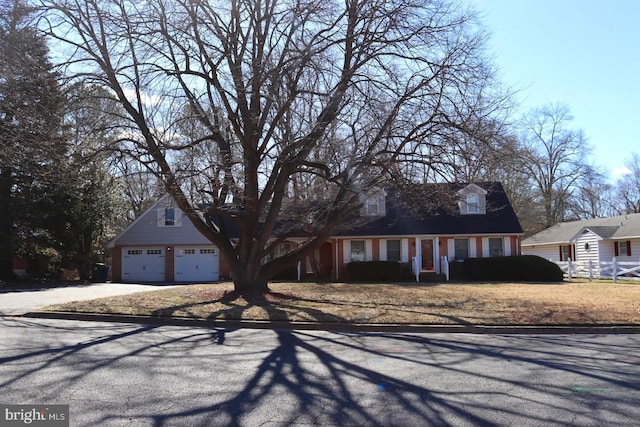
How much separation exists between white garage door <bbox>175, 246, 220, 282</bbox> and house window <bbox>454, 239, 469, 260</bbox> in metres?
14.4

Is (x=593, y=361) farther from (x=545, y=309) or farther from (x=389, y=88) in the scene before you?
(x=389, y=88)

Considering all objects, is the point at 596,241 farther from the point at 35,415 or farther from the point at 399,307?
the point at 35,415

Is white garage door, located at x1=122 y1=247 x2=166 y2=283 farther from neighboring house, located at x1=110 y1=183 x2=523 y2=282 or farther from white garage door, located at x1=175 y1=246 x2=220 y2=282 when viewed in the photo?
white garage door, located at x1=175 y1=246 x2=220 y2=282

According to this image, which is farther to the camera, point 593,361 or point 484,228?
point 484,228

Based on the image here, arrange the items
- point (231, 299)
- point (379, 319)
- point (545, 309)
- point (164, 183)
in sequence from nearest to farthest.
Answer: point (379, 319), point (545, 309), point (164, 183), point (231, 299)

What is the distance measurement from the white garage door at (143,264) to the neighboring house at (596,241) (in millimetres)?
25548

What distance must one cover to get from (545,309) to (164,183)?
11.2 metres

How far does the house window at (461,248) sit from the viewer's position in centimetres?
3063

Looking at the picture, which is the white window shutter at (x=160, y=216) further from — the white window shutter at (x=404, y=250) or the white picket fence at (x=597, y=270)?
the white picket fence at (x=597, y=270)

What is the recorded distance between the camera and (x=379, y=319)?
1266 cm

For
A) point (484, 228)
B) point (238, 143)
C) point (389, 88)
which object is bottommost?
point (484, 228)

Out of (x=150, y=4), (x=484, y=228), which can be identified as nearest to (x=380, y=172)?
(x=150, y=4)

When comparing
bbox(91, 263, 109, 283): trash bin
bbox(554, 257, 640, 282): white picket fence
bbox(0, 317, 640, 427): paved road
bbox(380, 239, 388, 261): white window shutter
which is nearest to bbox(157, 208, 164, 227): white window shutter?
bbox(91, 263, 109, 283): trash bin

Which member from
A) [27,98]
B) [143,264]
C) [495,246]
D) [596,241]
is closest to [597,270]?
[495,246]
